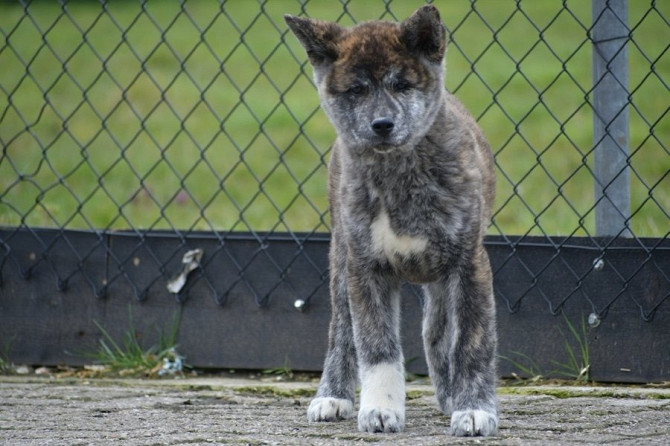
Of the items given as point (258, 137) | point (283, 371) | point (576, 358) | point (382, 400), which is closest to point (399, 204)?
point (382, 400)

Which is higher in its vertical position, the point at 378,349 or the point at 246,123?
the point at 246,123

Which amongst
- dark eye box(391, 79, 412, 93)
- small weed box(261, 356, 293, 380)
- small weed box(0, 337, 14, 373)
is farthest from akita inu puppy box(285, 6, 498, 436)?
small weed box(0, 337, 14, 373)

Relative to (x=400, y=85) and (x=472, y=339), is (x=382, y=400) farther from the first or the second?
(x=400, y=85)

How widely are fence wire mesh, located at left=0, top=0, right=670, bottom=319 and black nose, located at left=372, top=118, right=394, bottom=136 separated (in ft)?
3.25

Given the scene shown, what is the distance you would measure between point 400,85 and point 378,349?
0.89 m

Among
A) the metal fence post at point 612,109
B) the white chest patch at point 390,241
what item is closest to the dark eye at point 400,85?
the white chest patch at point 390,241

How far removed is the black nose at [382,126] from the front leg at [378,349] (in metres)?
0.47

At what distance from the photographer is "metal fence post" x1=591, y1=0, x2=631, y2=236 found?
4.01 metres

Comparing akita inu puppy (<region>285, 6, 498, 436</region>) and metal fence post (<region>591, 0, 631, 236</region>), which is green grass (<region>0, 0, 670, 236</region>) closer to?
metal fence post (<region>591, 0, 631, 236</region>)

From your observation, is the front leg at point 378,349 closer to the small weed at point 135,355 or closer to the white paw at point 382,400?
the white paw at point 382,400

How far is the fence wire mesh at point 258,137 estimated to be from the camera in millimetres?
4305

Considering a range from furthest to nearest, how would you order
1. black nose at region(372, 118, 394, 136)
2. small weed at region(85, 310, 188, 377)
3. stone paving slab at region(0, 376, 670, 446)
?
1. small weed at region(85, 310, 188, 377)
2. black nose at region(372, 118, 394, 136)
3. stone paving slab at region(0, 376, 670, 446)

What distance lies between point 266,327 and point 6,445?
5.54 ft

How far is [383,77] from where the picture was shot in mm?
3395
